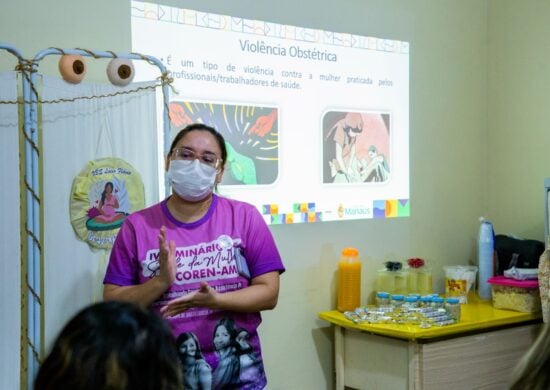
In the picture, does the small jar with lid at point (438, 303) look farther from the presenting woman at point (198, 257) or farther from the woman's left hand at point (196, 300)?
the woman's left hand at point (196, 300)

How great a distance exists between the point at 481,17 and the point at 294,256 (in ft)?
6.10

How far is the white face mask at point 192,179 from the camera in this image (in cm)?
215

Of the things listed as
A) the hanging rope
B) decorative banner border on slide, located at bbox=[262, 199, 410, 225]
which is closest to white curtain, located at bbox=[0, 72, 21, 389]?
the hanging rope

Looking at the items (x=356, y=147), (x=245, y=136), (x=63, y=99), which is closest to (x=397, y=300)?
(x=356, y=147)

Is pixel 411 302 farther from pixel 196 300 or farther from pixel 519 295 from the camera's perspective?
pixel 196 300

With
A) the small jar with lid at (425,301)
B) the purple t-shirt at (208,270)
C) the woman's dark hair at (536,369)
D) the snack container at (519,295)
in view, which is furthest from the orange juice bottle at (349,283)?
the woman's dark hair at (536,369)

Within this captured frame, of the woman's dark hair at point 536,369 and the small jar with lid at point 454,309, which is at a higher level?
the woman's dark hair at point 536,369

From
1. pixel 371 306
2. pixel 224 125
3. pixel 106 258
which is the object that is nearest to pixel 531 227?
pixel 371 306

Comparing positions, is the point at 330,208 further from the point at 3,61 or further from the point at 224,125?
the point at 3,61

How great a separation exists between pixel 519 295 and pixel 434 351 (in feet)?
2.16

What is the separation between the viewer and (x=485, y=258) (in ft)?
12.2

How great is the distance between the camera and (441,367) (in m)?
3.08

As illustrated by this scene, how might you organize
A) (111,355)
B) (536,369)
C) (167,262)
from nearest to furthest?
(111,355) → (536,369) → (167,262)

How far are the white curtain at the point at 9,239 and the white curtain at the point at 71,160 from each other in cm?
10
